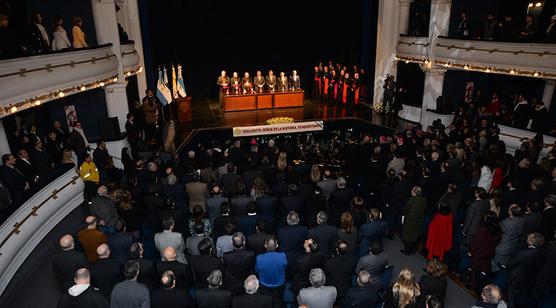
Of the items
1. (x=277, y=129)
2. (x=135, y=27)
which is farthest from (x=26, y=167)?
(x=135, y=27)

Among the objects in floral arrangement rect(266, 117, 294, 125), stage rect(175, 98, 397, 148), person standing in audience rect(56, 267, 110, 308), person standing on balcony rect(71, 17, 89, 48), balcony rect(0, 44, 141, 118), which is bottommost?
stage rect(175, 98, 397, 148)

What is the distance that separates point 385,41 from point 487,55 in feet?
17.6

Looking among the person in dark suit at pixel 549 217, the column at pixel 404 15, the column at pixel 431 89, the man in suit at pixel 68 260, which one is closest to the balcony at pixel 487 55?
the column at pixel 431 89

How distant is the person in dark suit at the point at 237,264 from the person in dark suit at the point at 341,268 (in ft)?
3.16

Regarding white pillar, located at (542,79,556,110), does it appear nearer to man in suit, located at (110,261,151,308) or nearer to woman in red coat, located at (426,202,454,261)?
woman in red coat, located at (426,202,454,261)

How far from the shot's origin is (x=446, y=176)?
7.38m

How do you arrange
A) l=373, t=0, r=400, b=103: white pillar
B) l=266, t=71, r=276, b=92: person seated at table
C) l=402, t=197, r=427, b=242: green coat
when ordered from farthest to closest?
l=266, t=71, r=276, b=92: person seated at table
l=373, t=0, r=400, b=103: white pillar
l=402, t=197, r=427, b=242: green coat

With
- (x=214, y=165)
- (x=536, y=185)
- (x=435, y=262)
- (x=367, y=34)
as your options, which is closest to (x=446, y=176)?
(x=536, y=185)

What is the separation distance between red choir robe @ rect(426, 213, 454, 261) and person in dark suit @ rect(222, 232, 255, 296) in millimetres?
3028

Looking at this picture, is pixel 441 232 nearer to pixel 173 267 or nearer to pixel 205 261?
pixel 205 261

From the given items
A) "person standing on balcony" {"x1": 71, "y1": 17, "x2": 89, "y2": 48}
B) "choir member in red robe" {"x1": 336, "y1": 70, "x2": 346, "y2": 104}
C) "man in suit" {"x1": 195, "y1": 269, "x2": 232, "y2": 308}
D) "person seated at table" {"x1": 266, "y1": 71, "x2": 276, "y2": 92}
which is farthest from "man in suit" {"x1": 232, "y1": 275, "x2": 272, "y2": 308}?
"choir member in red robe" {"x1": 336, "y1": 70, "x2": 346, "y2": 104}

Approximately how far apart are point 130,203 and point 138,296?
2.37m

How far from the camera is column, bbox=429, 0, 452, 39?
13438mm

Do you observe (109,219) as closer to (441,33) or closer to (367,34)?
(441,33)
